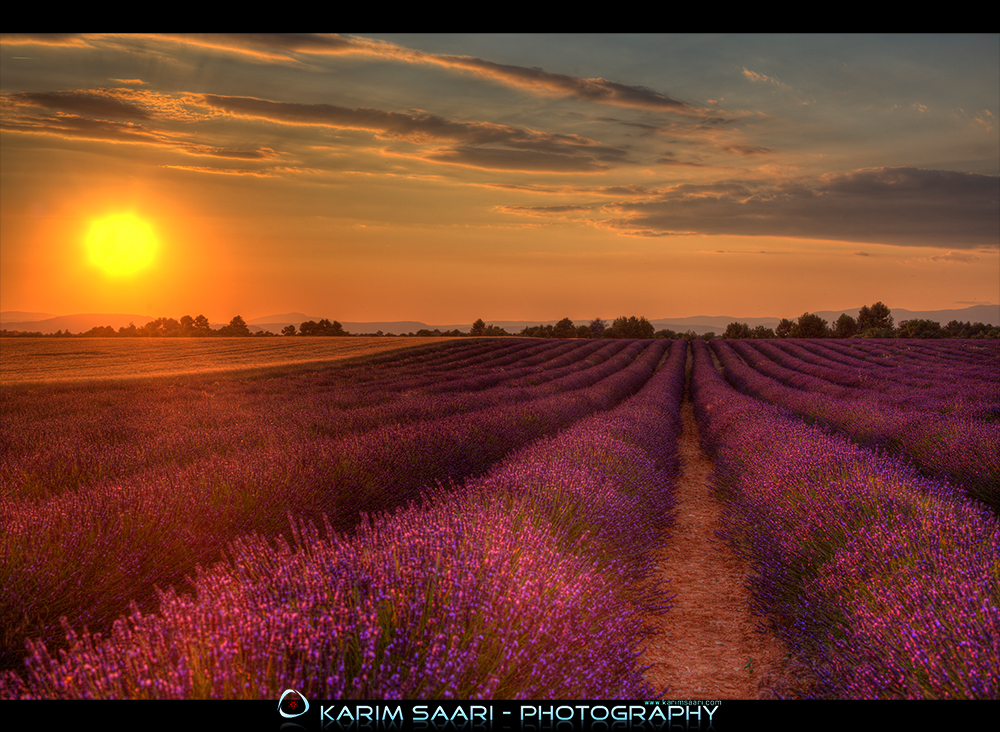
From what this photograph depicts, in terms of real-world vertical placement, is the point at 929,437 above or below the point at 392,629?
below

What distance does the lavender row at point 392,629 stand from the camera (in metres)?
1.65

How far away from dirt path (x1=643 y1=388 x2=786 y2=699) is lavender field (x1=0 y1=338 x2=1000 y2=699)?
0.15 m

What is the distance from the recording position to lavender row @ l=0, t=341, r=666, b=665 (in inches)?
118

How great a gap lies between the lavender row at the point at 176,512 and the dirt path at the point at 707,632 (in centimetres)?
230

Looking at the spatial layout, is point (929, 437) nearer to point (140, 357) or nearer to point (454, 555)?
point (454, 555)

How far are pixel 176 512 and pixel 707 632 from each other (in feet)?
12.5

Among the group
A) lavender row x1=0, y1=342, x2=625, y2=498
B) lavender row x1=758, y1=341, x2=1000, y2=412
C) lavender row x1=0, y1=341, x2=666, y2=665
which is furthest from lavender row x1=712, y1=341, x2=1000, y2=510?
lavender row x1=0, y1=342, x2=625, y2=498

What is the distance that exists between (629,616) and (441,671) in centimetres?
177

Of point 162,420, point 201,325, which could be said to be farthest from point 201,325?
point 162,420

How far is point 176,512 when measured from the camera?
12.7 ft
